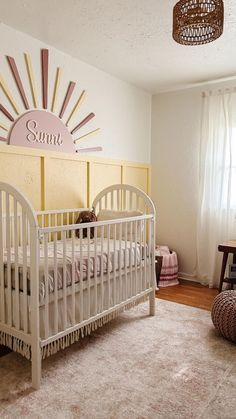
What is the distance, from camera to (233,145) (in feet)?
10.8

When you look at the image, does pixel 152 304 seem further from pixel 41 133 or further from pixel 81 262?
pixel 41 133

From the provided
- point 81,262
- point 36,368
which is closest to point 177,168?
point 81,262

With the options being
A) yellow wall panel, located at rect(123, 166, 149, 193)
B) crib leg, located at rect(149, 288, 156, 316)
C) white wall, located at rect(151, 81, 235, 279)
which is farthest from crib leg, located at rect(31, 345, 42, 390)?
white wall, located at rect(151, 81, 235, 279)

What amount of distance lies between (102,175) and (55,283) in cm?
170

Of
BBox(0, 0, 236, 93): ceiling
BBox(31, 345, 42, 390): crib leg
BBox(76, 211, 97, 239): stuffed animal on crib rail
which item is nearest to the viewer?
BBox(31, 345, 42, 390): crib leg

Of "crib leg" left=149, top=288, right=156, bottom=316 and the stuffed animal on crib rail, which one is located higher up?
the stuffed animal on crib rail

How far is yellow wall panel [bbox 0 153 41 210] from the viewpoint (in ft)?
7.72

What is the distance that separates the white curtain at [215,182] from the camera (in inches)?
130

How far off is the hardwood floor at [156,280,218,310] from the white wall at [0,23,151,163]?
4.98 ft

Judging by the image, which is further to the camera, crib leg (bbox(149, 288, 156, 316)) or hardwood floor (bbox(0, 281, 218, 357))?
hardwood floor (bbox(0, 281, 218, 357))

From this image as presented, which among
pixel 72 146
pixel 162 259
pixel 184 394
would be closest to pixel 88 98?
pixel 72 146

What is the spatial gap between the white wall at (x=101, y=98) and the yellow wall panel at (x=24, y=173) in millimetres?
300

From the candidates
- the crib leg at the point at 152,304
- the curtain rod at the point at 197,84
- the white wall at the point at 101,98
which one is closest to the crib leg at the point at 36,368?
the crib leg at the point at 152,304

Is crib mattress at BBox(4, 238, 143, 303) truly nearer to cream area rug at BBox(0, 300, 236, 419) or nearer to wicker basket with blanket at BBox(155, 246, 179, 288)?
cream area rug at BBox(0, 300, 236, 419)
